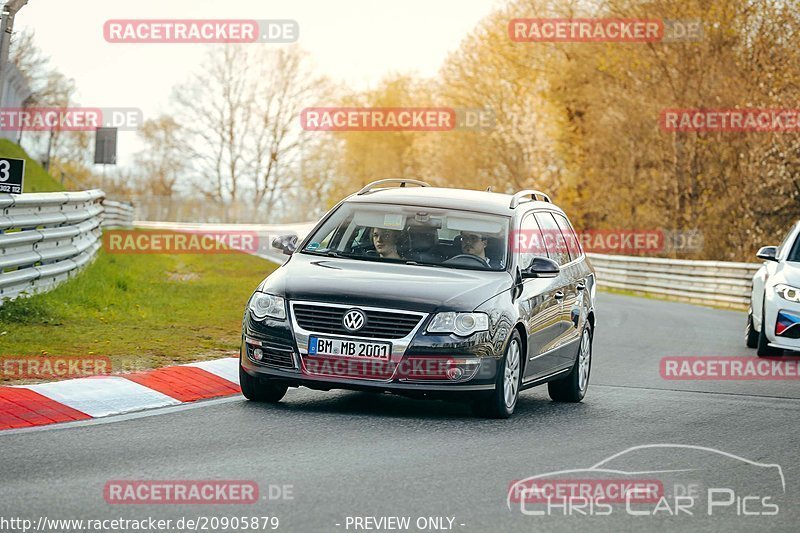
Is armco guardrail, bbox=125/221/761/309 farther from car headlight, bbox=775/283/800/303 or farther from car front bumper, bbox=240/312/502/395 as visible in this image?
car front bumper, bbox=240/312/502/395

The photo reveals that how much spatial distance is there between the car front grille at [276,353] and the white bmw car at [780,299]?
782 centimetres

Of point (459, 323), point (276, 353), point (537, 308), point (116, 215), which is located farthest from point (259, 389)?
point (116, 215)

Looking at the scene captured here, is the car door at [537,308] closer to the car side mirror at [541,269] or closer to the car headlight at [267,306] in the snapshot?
the car side mirror at [541,269]

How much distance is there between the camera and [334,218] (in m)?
11.2

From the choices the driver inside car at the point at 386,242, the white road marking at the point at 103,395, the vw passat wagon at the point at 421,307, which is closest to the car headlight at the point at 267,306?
the vw passat wagon at the point at 421,307

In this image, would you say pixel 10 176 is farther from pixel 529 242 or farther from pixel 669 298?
pixel 669 298

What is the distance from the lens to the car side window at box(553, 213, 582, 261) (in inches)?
484

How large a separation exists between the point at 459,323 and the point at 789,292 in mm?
7128

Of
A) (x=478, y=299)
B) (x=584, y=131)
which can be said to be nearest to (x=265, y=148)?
(x=584, y=131)

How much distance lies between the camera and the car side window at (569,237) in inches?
484

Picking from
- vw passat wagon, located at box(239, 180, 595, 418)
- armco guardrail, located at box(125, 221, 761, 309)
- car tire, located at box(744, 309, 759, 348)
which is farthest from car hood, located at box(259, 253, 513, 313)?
armco guardrail, located at box(125, 221, 761, 309)

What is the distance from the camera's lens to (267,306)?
9.69 m

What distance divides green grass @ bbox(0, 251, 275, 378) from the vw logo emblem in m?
2.47

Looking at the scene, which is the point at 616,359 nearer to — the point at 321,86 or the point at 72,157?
the point at 321,86
